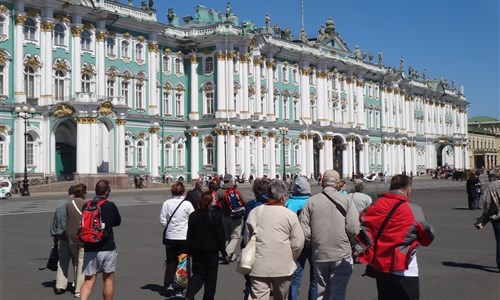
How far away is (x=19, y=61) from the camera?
150 feet

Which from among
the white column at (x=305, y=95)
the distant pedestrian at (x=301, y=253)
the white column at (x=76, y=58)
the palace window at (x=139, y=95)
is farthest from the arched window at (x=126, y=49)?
the distant pedestrian at (x=301, y=253)

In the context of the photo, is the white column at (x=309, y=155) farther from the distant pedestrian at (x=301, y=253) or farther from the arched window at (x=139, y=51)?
the distant pedestrian at (x=301, y=253)

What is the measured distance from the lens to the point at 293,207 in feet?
30.8

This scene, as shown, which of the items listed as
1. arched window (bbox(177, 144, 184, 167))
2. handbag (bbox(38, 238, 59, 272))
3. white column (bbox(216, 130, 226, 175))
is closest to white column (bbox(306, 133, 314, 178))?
white column (bbox(216, 130, 226, 175))

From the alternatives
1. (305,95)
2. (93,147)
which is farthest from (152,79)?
(305,95)

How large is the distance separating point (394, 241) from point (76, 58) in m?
45.9

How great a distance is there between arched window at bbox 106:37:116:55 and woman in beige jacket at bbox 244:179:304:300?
→ 47610 millimetres

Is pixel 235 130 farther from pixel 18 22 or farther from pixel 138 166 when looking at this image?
pixel 18 22

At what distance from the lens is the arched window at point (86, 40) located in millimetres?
50562

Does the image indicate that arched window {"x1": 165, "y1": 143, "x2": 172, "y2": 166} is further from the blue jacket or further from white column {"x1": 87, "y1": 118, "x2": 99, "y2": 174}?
the blue jacket

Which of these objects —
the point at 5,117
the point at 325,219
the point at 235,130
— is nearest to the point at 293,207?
the point at 325,219

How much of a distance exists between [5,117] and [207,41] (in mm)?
22650

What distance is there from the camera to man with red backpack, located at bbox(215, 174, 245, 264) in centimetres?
1441

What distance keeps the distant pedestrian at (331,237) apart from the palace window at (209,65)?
5493 cm
